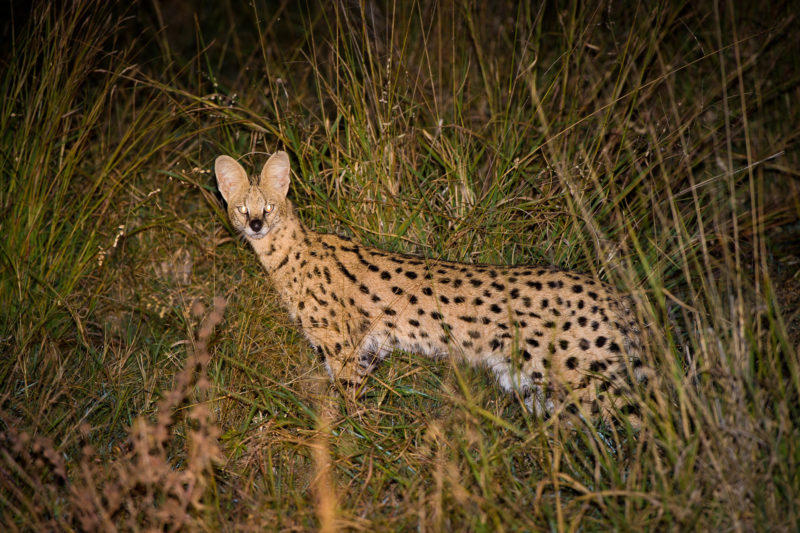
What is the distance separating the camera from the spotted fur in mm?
4047

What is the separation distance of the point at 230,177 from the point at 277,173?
1.22 feet

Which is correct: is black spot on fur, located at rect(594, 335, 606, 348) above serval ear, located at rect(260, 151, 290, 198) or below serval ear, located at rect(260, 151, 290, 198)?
below

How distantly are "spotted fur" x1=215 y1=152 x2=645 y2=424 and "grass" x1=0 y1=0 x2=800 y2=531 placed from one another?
198 millimetres

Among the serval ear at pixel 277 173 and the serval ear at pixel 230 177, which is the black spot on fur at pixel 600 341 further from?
the serval ear at pixel 230 177

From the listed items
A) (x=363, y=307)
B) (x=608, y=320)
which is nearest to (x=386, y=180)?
(x=363, y=307)

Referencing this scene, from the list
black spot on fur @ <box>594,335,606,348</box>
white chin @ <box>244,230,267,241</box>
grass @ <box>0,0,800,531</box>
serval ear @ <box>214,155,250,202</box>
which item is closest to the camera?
grass @ <box>0,0,800,531</box>

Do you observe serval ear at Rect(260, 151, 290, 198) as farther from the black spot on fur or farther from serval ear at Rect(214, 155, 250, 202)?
the black spot on fur

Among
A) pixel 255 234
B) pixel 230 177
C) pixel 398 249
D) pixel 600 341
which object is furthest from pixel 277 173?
pixel 600 341

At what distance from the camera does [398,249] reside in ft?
17.9

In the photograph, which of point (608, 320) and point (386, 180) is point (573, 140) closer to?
point (386, 180)

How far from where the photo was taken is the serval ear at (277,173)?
16.3 ft

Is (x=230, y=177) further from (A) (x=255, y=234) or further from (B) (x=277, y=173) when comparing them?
(A) (x=255, y=234)

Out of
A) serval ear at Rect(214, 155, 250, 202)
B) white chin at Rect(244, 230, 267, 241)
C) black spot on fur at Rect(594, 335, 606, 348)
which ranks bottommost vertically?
black spot on fur at Rect(594, 335, 606, 348)

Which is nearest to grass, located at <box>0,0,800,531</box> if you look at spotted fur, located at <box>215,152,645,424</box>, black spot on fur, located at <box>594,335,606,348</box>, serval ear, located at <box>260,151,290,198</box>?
spotted fur, located at <box>215,152,645,424</box>
